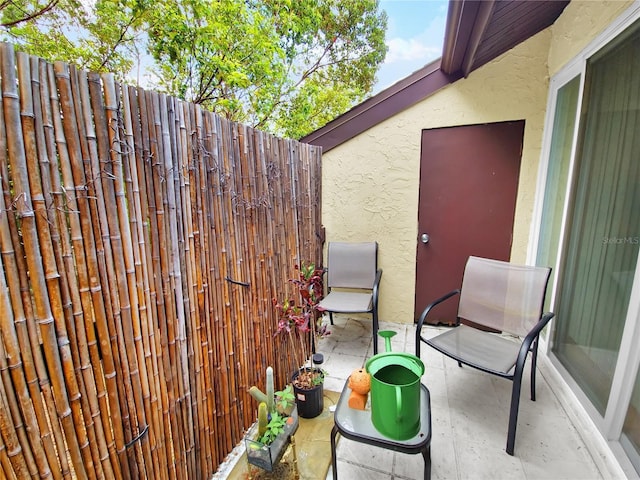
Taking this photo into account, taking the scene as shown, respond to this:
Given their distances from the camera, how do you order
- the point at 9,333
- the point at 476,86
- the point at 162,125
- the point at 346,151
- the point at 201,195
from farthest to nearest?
the point at 346,151
the point at 476,86
the point at 201,195
the point at 162,125
the point at 9,333

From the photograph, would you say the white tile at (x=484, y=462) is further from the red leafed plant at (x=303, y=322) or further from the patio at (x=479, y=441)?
the red leafed plant at (x=303, y=322)

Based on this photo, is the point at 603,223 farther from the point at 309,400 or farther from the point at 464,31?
the point at 309,400

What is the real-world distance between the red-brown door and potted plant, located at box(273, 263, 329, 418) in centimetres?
139

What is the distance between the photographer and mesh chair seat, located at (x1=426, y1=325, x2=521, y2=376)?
68.9 inches

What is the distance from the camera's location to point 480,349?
1.93m

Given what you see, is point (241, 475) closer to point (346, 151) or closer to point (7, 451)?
point (7, 451)

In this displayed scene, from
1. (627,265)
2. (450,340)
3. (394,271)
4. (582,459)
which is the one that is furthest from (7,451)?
(394,271)

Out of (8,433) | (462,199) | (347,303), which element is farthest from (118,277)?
(462,199)

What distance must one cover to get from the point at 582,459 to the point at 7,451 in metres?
2.51

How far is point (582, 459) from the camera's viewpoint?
157 centimetres

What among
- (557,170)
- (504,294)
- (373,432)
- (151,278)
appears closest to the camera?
(151,278)

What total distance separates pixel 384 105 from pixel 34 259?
9.49ft

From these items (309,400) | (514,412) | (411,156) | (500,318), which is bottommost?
(309,400)

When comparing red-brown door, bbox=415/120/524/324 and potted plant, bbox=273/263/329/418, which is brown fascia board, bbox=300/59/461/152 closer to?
red-brown door, bbox=415/120/524/324
